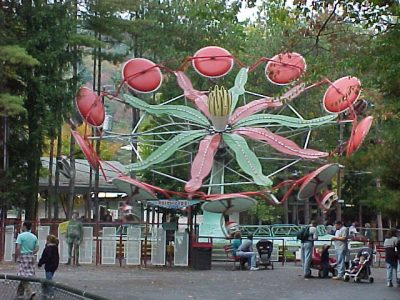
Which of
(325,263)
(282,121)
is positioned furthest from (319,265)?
(282,121)

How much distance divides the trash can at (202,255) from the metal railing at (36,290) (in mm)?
16126

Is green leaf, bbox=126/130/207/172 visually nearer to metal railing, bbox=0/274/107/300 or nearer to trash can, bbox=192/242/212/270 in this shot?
trash can, bbox=192/242/212/270

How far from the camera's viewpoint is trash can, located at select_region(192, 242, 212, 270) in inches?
1077

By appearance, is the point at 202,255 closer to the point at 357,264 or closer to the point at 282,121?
the point at 357,264

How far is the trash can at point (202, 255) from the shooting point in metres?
27.4

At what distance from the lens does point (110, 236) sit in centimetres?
2825

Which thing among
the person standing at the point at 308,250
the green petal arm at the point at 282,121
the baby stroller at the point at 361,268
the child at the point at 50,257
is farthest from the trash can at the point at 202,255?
the child at the point at 50,257

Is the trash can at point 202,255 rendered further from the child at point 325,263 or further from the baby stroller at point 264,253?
the child at point 325,263

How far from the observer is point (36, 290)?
998 centimetres

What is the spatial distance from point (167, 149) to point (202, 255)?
5957 mm

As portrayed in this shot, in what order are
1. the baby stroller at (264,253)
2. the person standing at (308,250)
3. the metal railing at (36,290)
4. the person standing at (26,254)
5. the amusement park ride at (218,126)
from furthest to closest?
the amusement park ride at (218,126)
the baby stroller at (264,253)
the person standing at (308,250)
the person standing at (26,254)
the metal railing at (36,290)

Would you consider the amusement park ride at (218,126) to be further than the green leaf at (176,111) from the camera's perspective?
No

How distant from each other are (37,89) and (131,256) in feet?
27.6

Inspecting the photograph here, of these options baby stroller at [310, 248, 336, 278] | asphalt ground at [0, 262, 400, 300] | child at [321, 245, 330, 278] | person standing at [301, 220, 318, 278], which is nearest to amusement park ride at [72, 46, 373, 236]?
asphalt ground at [0, 262, 400, 300]
